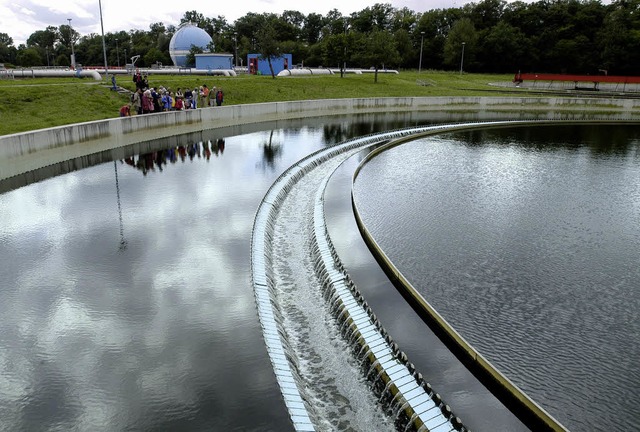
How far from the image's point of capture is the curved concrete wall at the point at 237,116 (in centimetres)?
1656

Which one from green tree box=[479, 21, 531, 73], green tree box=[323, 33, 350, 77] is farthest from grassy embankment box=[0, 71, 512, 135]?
green tree box=[479, 21, 531, 73]

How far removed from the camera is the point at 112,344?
726 centimetres

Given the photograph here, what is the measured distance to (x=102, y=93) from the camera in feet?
90.7

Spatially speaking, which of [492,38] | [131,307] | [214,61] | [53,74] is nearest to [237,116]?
[53,74]

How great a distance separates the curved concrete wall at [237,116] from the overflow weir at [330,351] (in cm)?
944

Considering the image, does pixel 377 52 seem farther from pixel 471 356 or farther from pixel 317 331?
pixel 471 356

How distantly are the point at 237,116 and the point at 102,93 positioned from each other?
25.3 feet

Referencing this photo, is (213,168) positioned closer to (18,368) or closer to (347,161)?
(347,161)

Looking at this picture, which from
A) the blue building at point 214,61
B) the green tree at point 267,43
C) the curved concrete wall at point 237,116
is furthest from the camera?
the blue building at point 214,61

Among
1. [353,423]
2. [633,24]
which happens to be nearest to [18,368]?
[353,423]

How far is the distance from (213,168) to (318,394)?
1239 cm

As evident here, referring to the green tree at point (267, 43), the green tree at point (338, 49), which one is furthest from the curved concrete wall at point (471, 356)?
the green tree at point (338, 49)

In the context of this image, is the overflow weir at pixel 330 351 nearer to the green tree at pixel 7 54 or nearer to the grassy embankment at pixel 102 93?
the grassy embankment at pixel 102 93

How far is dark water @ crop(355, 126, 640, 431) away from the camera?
22.5ft
